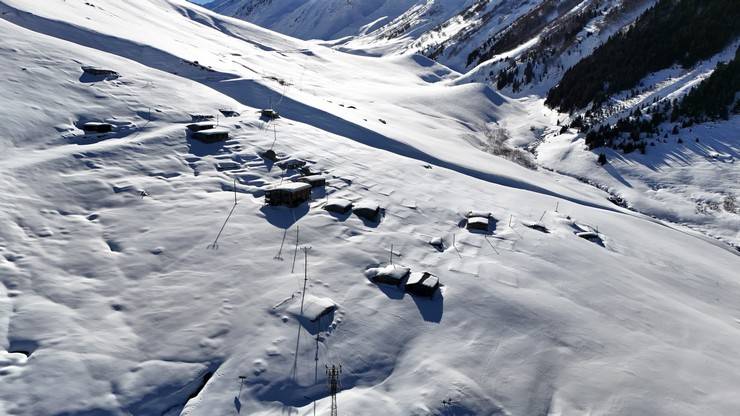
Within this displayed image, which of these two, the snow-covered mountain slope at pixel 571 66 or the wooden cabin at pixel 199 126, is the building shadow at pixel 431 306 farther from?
the snow-covered mountain slope at pixel 571 66

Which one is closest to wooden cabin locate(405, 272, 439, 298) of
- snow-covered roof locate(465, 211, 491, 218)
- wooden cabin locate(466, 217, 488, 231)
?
wooden cabin locate(466, 217, 488, 231)

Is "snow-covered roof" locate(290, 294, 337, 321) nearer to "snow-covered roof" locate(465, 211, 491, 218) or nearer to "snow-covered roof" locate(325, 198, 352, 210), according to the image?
"snow-covered roof" locate(325, 198, 352, 210)

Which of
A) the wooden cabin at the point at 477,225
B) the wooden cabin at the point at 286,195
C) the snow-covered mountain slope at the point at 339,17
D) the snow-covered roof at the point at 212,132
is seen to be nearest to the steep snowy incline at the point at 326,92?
the snow-covered roof at the point at 212,132

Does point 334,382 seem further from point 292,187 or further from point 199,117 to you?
point 199,117

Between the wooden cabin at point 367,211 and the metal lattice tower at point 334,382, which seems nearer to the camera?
the metal lattice tower at point 334,382

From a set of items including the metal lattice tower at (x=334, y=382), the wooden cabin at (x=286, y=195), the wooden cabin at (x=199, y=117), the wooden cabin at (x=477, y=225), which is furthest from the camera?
the wooden cabin at (x=199, y=117)

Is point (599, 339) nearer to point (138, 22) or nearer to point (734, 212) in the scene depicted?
point (734, 212)

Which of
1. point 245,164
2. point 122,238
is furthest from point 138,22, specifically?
point 122,238
